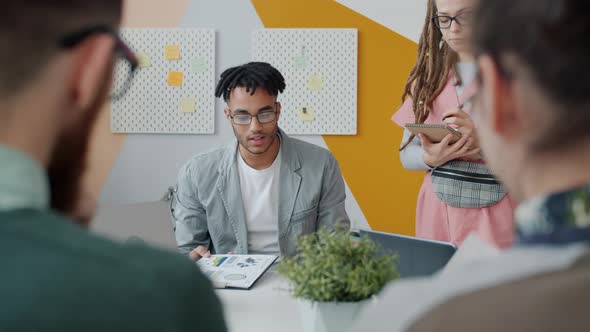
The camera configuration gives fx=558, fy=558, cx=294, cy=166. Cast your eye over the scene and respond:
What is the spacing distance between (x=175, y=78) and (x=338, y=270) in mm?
2808

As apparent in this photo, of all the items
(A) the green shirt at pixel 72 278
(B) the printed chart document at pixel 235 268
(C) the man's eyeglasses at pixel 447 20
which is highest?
(C) the man's eyeglasses at pixel 447 20

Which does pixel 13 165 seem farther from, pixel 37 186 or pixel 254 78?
pixel 254 78

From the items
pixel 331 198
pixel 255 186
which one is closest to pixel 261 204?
pixel 255 186

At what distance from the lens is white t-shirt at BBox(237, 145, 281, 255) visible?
2293mm

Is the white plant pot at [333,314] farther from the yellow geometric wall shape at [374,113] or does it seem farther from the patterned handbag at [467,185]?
the yellow geometric wall shape at [374,113]

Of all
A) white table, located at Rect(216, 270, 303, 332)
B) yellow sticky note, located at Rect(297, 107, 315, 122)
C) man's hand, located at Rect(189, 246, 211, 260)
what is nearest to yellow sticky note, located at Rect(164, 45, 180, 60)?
yellow sticky note, located at Rect(297, 107, 315, 122)

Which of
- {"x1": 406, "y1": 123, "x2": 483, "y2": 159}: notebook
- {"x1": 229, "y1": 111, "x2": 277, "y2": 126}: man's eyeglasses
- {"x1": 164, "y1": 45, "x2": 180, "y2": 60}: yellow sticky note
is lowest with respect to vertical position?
{"x1": 406, "y1": 123, "x2": 483, "y2": 159}: notebook

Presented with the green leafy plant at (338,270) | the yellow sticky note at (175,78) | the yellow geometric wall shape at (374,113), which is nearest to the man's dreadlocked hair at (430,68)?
the green leafy plant at (338,270)

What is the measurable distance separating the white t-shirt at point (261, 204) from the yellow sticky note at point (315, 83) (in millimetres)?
1163

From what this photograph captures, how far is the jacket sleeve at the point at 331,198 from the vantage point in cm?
237

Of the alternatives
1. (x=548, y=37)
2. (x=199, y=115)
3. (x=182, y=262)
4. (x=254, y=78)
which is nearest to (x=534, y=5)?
(x=548, y=37)

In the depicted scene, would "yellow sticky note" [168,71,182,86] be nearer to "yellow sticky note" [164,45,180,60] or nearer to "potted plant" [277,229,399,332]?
"yellow sticky note" [164,45,180,60]

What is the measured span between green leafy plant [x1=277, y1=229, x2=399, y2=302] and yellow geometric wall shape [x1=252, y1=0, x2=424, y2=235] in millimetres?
2449

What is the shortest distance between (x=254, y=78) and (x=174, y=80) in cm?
141
